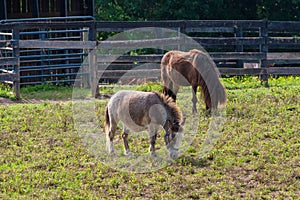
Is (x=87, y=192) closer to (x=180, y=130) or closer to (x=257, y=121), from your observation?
(x=180, y=130)

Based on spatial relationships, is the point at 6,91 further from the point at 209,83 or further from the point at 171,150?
the point at 171,150

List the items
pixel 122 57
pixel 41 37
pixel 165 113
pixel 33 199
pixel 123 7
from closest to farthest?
pixel 33 199 → pixel 165 113 → pixel 122 57 → pixel 41 37 → pixel 123 7

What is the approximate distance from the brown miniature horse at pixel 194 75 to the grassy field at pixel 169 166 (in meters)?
0.38

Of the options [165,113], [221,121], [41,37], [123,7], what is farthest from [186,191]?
[123,7]

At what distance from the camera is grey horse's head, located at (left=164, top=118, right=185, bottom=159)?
27.1 feet

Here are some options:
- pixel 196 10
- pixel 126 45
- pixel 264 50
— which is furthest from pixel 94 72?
pixel 196 10

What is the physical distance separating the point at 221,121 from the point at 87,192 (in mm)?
3814

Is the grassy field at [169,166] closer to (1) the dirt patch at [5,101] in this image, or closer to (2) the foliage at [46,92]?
(1) the dirt patch at [5,101]

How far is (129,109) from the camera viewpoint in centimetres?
852

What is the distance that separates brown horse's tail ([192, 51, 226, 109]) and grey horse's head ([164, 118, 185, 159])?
2.42 metres

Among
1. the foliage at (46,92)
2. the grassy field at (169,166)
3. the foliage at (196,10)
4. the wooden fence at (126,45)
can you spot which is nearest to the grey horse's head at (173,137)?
the grassy field at (169,166)

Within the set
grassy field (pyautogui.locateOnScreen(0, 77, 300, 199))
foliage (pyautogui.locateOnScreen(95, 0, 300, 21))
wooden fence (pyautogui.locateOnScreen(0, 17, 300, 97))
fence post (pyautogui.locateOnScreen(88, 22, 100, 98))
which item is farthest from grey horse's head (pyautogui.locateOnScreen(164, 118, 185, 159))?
foliage (pyautogui.locateOnScreen(95, 0, 300, 21))

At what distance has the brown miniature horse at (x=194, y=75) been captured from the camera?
10.7 metres

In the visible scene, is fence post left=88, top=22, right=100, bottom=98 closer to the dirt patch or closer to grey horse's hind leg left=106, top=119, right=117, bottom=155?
the dirt patch
